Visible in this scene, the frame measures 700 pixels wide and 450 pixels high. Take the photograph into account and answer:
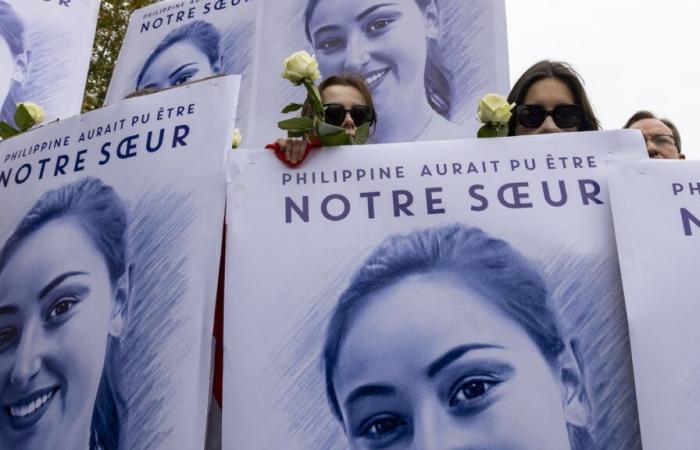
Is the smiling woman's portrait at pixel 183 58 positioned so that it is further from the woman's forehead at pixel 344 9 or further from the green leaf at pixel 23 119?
the green leaf at pixel 23 119

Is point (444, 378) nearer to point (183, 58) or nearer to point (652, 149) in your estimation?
point (652, 149)

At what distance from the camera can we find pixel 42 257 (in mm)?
2010

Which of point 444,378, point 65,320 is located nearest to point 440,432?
point 444,378

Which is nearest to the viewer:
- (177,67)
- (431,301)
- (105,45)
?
(431,301)

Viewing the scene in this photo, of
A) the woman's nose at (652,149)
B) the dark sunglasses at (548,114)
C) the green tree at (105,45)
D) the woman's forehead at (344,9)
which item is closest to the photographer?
the dark sunglasses at (548,114)

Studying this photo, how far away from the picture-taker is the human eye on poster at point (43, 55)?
351cm

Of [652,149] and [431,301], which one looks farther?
[652,149]

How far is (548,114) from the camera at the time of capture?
7.62 feet

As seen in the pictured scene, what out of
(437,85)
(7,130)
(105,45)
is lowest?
(7,130)

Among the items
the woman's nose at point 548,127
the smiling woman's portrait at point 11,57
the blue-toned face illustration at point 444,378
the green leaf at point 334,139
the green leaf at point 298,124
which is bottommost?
the blue-toned face illustration at point 444,378

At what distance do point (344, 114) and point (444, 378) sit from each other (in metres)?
1.08

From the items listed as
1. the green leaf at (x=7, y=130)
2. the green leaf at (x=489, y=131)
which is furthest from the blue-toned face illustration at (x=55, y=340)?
the green leaf at (x=489, y=131)

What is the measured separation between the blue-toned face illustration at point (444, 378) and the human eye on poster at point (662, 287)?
18cm

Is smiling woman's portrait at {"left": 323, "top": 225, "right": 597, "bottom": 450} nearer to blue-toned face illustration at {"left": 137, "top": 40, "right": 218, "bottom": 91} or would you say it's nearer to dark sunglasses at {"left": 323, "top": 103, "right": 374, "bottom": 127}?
dark sunglasses at {"left": 323, "top": 103, "right": 374, "bottom": 127}
